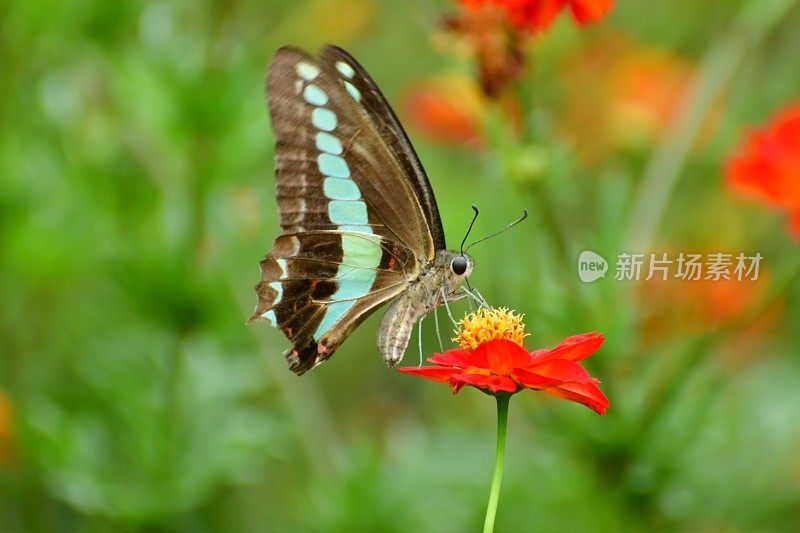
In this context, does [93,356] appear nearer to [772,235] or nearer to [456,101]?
[456,101]

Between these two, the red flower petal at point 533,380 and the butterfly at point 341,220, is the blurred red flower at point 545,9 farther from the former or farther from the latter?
the red flower petal at point 533,380

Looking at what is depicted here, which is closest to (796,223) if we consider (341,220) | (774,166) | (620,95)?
(774,166)

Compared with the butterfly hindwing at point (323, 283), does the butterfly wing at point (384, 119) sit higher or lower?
higher

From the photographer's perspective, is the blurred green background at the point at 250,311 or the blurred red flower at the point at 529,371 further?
the blurred green background at the point at 250,311

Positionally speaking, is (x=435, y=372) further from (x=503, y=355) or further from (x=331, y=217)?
(x=331, y=217)

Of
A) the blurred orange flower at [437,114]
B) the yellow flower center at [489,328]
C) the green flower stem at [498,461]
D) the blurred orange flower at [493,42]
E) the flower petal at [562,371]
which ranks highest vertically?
the blurred orange flower at [437,114]

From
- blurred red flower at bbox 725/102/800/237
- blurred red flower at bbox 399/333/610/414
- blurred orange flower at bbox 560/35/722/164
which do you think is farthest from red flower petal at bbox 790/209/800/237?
blurred orange flower at bbox 560/35/722/164

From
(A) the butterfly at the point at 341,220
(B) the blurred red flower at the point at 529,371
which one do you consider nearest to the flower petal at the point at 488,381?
(B) the blurred red flower at the point at 529,371
